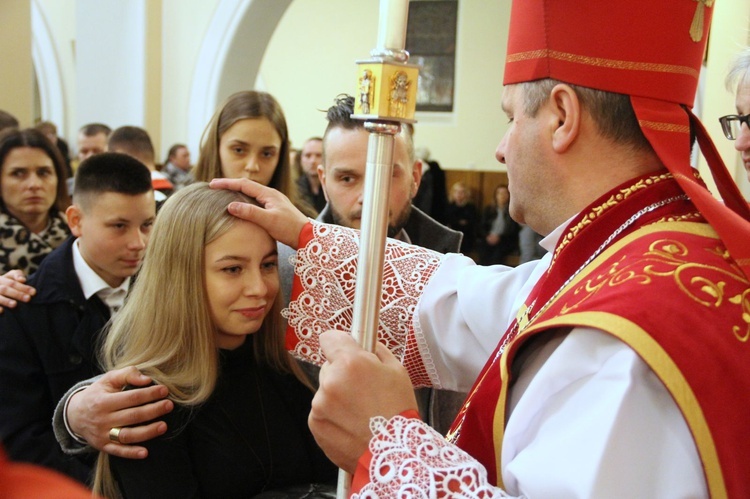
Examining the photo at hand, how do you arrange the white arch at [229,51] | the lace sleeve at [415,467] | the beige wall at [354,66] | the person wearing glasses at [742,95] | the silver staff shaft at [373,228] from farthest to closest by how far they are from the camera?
the beige wall at [354,66]
the white arch at [229,51]
the person wearing glasses at [742,95]
the silver staff shaft at [373,228]
the lace sleeve at [415,467]

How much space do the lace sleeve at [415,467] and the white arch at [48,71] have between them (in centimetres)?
1361

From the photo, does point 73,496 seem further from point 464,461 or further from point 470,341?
point 470,341

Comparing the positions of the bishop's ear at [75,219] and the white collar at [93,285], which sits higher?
the bishop's ear at [75,219]

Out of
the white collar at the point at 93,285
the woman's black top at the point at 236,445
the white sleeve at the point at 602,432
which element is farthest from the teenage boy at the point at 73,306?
the white sleeve at the point at 602,432

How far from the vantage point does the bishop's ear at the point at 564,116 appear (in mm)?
1443

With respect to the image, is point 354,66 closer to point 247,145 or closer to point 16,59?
point 16,59

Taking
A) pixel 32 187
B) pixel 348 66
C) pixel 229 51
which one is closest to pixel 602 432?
pixel 32 187

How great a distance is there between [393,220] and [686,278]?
1502mm

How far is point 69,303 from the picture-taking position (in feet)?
8.55

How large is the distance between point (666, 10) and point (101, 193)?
Result: 2092mm

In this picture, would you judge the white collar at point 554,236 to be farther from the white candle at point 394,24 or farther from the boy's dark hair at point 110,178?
the boy's dark hair at point 110,178

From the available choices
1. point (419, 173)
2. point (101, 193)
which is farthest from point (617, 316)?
point (101, 193)

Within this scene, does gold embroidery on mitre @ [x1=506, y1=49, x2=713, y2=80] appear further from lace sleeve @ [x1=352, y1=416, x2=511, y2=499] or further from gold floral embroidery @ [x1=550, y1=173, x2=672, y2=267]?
lace sleeve @ [x1=352, y1=416, x2=511, y2=499]

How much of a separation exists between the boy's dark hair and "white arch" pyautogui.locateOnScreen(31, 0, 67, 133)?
11560mm
